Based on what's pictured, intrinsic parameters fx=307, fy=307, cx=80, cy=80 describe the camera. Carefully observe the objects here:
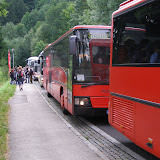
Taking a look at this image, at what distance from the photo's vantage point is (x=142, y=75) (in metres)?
5.59

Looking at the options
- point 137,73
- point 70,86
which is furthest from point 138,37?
point 70,86

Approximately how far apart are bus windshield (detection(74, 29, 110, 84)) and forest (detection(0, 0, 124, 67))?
222 inches

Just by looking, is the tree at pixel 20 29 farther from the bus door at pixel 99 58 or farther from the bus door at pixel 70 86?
the bus door at pixel 99 58

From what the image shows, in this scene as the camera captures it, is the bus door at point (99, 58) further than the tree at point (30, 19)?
No

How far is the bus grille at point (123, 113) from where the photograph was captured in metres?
6.25

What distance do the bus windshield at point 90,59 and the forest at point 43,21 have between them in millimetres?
5628

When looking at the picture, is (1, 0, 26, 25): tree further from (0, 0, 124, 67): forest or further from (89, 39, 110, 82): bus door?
(89, 39, 110, 82): bus door

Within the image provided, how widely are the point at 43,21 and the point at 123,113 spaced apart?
113853 millimetres

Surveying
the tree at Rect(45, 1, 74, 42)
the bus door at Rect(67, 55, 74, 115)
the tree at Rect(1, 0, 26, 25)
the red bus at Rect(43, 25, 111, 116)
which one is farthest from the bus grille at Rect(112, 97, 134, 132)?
the tree at Rect(1, 0, 26, 25)

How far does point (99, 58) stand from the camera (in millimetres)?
9844

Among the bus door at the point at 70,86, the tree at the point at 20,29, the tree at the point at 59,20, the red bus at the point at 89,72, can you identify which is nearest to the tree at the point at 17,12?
the tree at the point at 20,29

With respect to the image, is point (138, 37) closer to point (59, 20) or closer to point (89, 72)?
point (89, 72)

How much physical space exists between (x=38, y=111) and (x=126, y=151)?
7.40m

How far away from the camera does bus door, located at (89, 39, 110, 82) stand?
980 cm
